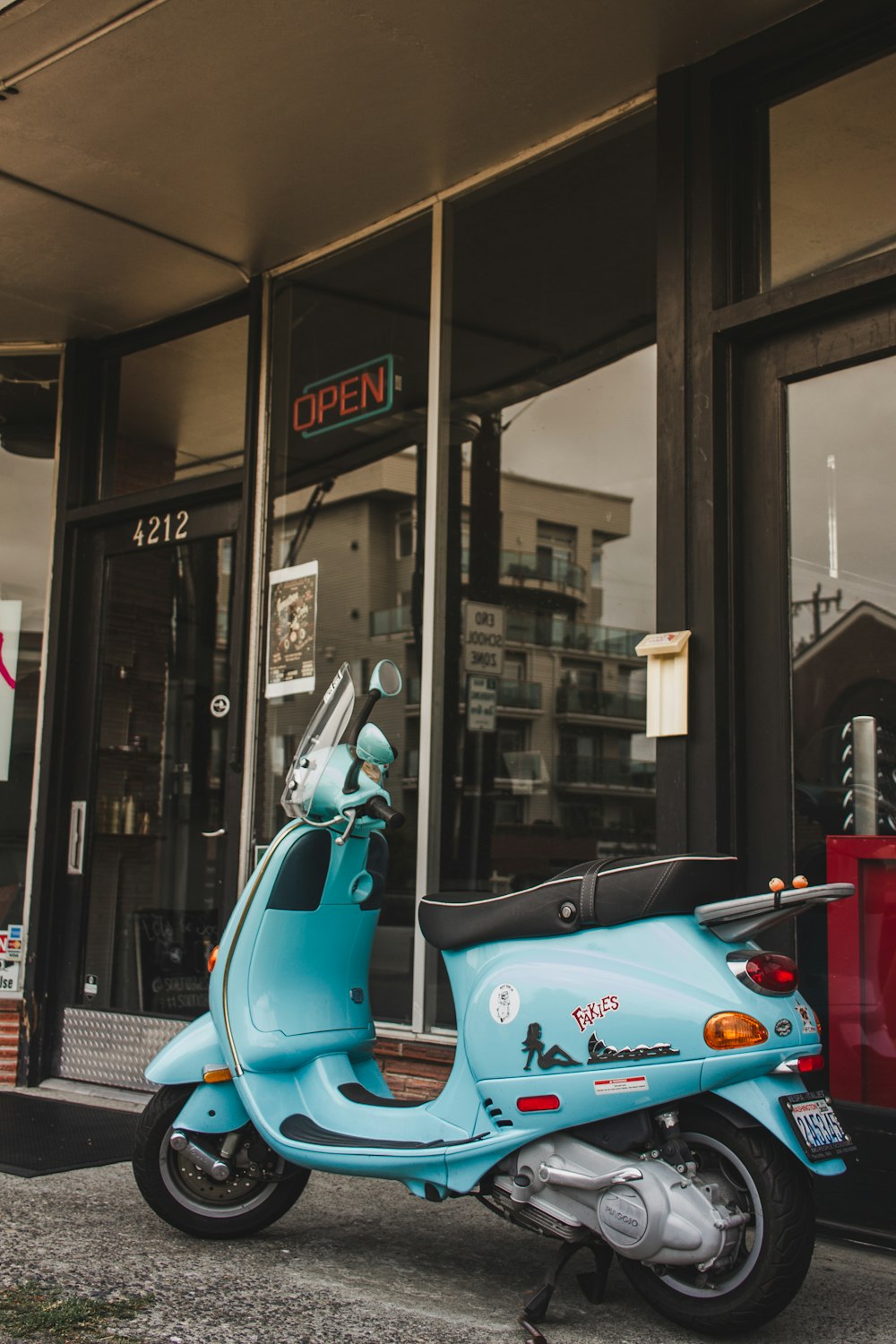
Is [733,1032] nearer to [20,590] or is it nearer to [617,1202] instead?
[617,1202]

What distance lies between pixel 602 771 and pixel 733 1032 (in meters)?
3.32

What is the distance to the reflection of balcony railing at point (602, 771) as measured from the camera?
221 inches

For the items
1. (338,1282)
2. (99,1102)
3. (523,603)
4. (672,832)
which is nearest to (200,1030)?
(338,1282)

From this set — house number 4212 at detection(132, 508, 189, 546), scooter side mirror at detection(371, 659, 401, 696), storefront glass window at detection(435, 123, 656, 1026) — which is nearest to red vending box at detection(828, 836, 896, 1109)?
storefront glass window at detection(435, 123, 656, 1026)

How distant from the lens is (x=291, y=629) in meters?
5.02

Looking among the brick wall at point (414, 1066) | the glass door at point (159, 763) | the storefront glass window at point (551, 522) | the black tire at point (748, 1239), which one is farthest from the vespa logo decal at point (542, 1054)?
the glass door at point (159, 763)

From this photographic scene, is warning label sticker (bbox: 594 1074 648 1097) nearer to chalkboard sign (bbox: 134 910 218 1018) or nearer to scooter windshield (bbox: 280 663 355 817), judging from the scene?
scooter windshield (bbox: 280 663 355 817)

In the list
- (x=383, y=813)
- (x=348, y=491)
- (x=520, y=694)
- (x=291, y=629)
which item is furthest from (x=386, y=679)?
(x=520, y=694)

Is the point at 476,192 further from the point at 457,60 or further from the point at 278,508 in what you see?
the point at 278,508

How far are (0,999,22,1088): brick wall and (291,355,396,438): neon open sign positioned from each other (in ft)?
8.58

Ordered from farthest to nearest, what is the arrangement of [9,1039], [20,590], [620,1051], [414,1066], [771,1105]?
1. [20,590]
2. [9,1039]
3. [414,1066]
4. [620,1051]
5. [771,1105]

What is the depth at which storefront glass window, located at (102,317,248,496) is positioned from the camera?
212 inches

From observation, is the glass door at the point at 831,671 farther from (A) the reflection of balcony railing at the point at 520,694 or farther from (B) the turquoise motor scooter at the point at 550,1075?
(A) the reflection of balcony railing at the point at 520,694

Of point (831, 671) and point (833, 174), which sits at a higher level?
point (833, 174)
